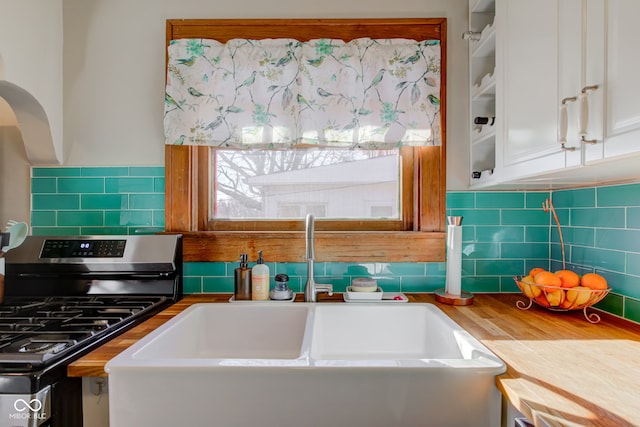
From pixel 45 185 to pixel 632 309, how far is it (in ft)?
7.88

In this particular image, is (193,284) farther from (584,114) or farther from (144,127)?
(584,114)

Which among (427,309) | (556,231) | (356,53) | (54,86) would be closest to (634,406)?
(427,309)

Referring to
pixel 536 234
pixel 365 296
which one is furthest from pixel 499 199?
pixel 365 296

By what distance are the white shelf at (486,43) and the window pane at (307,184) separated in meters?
0.55

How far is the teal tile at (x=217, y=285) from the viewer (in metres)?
1.67

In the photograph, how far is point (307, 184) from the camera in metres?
1.76

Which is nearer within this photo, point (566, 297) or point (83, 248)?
point (566, 297)

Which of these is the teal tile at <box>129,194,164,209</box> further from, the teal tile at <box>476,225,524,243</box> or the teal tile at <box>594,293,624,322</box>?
the teal tile at <box>594,293,624,322</box>

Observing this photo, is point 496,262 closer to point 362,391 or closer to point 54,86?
point 362,391

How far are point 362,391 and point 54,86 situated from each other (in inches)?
71.2

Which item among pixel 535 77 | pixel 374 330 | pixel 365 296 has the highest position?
pixel 535 77

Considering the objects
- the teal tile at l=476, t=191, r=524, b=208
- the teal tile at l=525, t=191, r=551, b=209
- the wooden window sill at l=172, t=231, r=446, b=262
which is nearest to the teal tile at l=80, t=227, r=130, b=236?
the wooden window sill at l=172, t=231, r=446, b=262

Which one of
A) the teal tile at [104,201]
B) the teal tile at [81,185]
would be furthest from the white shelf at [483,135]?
the teal tile at [81,185]

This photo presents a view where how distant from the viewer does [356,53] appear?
1626mm
